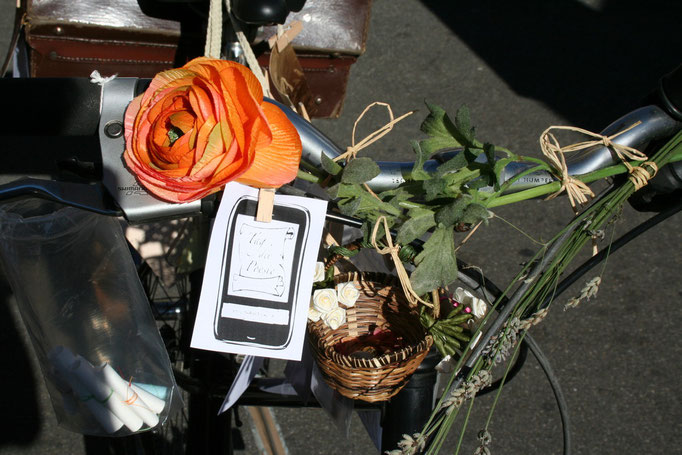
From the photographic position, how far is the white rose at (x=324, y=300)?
0.92 meters

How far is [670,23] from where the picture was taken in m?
4.21

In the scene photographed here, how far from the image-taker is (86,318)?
1.03m

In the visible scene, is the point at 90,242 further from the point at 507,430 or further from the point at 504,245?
the point at 504,245

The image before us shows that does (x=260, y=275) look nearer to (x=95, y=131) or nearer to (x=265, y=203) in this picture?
(x=265, y=203)

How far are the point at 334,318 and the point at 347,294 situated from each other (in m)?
0.04

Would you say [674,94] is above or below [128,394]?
above

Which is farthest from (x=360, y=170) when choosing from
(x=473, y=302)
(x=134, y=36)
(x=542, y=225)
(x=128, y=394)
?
(x=542, y=225)

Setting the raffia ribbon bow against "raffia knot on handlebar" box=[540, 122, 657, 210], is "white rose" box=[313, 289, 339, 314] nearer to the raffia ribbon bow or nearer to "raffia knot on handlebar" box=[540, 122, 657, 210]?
the raffia ribbon bow

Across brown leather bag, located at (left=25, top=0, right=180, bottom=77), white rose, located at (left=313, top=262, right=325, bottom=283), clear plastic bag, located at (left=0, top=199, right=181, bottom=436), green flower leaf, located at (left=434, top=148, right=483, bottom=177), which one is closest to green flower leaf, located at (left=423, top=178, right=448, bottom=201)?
green flower leaf, located at (left=434, top=148, right=483, bottom=177)

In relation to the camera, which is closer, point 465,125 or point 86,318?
point 465,125

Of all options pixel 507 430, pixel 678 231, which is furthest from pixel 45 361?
pixel 678 231

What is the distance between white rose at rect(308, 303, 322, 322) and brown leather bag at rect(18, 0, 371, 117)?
1.09 meters

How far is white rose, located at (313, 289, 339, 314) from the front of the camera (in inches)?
36.3

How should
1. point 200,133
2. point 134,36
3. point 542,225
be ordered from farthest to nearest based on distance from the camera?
1. point 542,225
2. point 134,36
3. point 200,133
